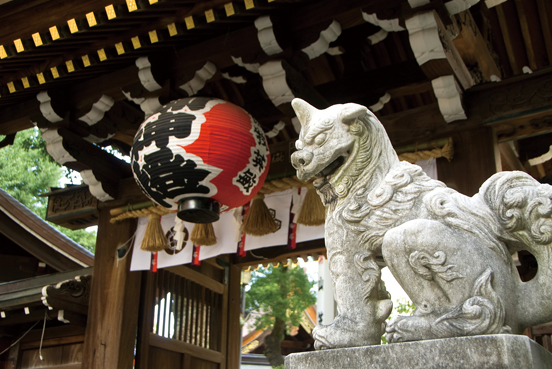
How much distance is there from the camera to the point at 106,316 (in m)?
5.57

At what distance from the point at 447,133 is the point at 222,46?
1994mm

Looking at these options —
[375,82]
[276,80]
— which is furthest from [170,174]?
[375,82]

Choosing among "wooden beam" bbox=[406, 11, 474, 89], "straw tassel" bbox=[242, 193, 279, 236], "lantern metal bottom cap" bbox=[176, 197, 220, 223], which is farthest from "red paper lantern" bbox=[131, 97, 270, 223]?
"wooden beam" bbox=[406, 11, 474, 89]

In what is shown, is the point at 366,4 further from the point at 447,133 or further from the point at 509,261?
the point at 509,261

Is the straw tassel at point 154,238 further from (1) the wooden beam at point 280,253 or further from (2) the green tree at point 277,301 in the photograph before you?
(2) the green tree at point 277,301

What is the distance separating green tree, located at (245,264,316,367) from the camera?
14.6 metres

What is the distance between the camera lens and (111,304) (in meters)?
5.62

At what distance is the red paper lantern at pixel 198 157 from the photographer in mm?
3834

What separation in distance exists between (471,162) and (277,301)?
37.4 ft

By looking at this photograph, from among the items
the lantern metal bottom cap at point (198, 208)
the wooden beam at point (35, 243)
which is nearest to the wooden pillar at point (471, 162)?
the lantern metal bottom cap at point (198, 208)

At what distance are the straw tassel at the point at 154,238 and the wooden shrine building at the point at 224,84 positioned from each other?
1.72 feet

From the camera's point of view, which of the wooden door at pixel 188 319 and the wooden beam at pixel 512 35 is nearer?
the wooden beam at pixel 512 35

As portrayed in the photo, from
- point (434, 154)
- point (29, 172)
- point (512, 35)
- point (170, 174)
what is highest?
point (29, 172)

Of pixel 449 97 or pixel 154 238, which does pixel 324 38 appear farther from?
pixel 154 238
